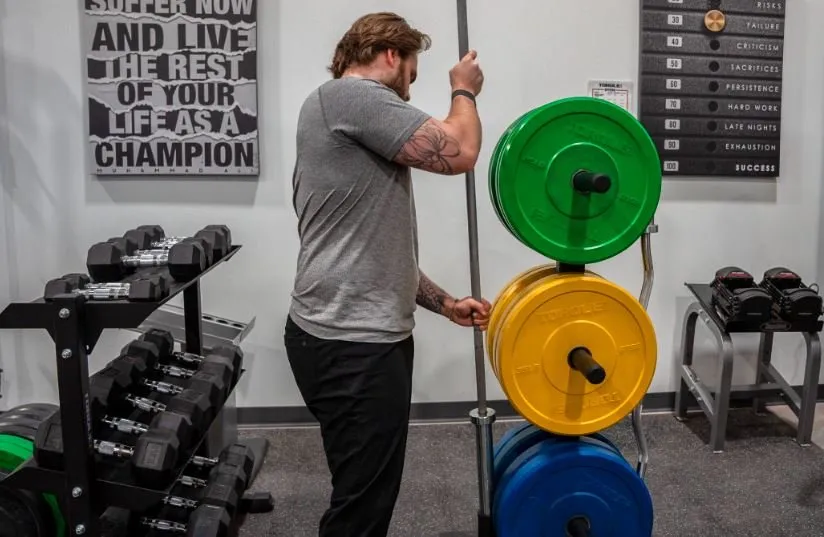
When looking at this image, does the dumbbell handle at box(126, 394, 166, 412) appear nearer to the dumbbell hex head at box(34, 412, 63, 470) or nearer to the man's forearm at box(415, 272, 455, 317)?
the dumbbell hex head at box(34, 412, 63, 470)

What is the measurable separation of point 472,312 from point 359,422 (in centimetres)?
41

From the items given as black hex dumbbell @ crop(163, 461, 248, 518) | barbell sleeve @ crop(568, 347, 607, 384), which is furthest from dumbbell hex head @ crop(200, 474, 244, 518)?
barbell sleeve @ crop(568, 347, 607, 384)

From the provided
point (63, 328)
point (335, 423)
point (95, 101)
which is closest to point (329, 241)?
point (335, 423)

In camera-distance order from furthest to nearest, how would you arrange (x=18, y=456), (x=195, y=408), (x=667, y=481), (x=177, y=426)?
(x=667, y=481) < (x=18, y=456) < (x=195, y=408) < (x=177, y=426)

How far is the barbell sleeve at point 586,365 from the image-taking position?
4.75ft

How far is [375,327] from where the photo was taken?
1469mm

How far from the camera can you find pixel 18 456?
73.3 inches

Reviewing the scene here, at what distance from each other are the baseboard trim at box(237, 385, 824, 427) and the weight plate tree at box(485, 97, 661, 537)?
1.44 meters

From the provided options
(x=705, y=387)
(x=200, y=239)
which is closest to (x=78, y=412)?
(x=200, y=239)

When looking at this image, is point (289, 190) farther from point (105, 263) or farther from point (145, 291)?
point (145, 291)

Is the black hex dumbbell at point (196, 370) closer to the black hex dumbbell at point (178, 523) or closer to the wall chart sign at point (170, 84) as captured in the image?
the black hex dumbbell at point (178, 523)

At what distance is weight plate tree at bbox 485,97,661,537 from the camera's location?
4.99 feet

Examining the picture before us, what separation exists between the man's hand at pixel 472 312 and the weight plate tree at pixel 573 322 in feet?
0.12

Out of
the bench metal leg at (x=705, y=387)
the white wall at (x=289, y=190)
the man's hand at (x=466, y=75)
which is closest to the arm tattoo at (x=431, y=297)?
the man's hand at (x=466, y=75)
